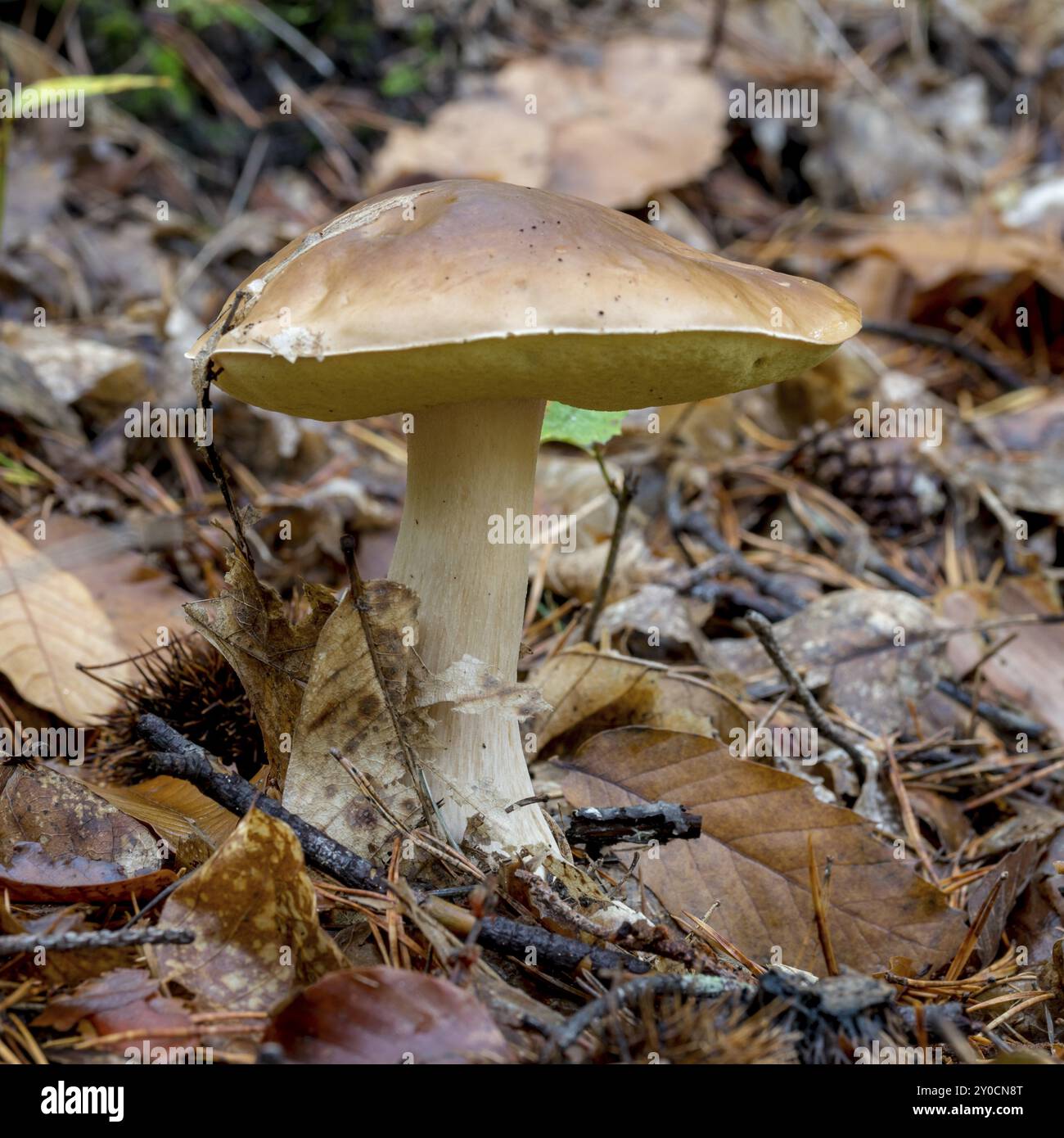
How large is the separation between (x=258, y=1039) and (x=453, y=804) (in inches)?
22.7

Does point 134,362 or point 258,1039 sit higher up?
point 134,362

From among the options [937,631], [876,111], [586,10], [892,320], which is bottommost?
[937,631]

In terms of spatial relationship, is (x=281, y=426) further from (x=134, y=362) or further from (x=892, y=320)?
(x=892, y=320)

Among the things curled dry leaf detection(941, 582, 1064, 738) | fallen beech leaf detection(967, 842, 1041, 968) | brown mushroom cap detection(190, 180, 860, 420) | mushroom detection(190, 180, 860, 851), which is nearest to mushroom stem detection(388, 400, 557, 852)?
mushroom detection(190, 180, 860, 851)

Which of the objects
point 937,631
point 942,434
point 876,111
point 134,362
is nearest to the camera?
point 937,631

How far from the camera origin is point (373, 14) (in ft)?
17.4

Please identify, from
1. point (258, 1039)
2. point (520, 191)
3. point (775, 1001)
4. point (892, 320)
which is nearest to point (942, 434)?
point (892, 320)

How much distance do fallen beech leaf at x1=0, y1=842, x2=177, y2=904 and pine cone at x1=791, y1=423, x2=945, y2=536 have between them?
3.02 metres

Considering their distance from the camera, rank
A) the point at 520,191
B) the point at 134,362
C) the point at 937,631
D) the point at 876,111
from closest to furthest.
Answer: the point at 520,191 < the point at 937,631 < the point at 134,362 < the point at 876,111

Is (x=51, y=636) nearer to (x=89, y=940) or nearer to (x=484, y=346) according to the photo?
(x=89, y=940)

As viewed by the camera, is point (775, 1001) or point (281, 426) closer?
point (775, 1001)

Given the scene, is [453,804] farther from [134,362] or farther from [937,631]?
Answer: [134,362]

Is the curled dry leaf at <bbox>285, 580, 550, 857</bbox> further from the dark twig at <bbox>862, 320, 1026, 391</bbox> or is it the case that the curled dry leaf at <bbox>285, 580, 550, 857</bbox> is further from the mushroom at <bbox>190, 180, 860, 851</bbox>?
the dark twig at <bbox>862, 320, 1026, 391</bbox>

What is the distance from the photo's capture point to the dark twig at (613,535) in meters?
2.42
